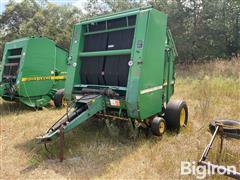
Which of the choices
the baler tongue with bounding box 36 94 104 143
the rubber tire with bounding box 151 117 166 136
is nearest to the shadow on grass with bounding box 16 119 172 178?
the rubber tire with bounding box 151 117 166 136

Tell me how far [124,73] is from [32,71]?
328cm

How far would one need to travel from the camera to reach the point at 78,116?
3750 millimetres

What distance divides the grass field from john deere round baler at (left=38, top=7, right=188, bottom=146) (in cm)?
33

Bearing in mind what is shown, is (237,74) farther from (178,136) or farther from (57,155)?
(57,155)

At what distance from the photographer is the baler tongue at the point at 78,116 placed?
3.55 metres

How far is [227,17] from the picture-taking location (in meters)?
14.2

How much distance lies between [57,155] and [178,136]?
A: 6.57 ft

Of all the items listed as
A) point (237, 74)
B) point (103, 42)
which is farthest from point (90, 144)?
point (237, 74)

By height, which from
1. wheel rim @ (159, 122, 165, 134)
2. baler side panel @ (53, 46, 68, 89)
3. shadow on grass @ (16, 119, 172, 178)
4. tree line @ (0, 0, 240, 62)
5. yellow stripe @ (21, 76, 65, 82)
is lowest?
shadow on grass @ (16, 119, 172, 178)

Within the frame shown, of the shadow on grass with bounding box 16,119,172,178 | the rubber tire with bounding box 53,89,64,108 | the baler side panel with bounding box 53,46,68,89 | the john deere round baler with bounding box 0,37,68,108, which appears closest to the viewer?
the shadow on grass with bounding box 16,119,172,178

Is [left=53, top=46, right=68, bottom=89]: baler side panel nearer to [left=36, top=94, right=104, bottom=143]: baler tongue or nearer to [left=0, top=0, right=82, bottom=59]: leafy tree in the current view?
[left=36, top=94, right=104, bottom=143]: baler tongue

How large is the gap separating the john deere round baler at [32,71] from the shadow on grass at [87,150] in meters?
2.39

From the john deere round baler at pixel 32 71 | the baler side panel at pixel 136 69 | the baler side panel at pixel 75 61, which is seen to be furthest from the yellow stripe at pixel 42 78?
the baler side panel at pixel 136 69

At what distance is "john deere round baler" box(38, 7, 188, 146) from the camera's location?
12.4ft
